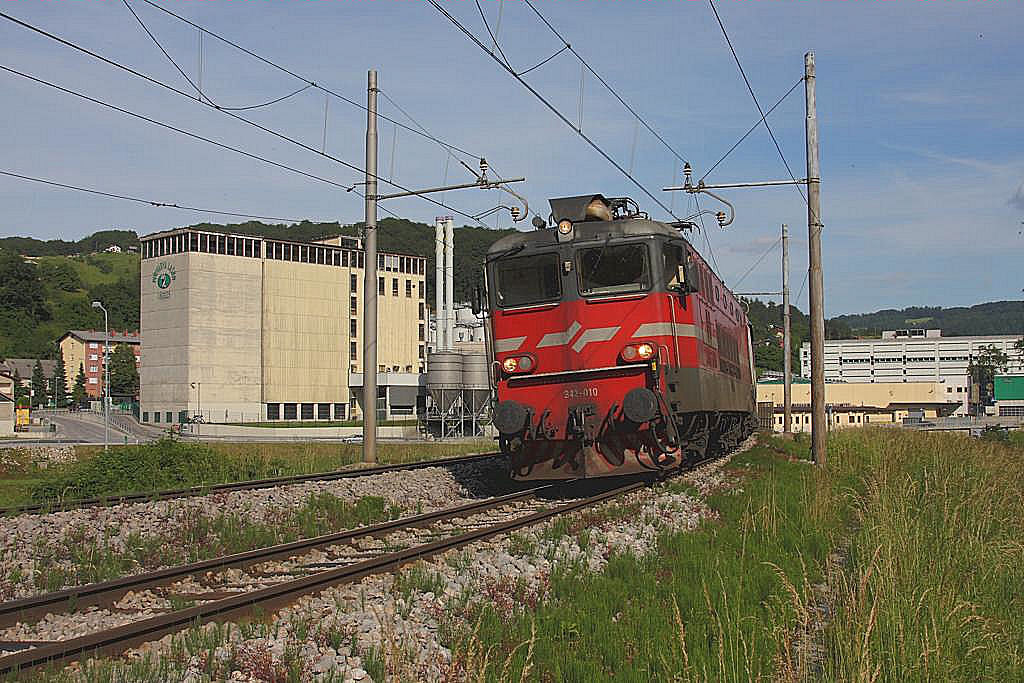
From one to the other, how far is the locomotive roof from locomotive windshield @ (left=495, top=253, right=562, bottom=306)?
26 centimetres

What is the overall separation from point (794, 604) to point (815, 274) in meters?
16.9

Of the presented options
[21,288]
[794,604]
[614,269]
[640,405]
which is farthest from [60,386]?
[794,604]

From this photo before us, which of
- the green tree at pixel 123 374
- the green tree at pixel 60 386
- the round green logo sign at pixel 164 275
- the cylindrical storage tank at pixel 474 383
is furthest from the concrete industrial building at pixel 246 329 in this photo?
the green tree at pixel 60 386

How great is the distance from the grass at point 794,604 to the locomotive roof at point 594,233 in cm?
461

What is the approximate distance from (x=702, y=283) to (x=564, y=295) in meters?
3.20

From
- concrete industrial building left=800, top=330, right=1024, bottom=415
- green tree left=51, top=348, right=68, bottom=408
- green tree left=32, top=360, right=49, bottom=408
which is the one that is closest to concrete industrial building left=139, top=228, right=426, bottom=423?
green tree left=32, top=360, right=49, bottom=408

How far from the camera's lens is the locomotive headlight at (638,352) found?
15.4m

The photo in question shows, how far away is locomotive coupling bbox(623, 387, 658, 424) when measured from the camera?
14945 mm

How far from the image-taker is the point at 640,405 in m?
15.0

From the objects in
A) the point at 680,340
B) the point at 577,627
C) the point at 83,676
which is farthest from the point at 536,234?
the point at 83,676

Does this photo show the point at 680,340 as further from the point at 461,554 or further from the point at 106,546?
the point at 106,546

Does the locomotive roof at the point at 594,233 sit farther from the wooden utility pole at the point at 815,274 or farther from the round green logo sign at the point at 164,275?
the round green logo sign at the point at 164,275

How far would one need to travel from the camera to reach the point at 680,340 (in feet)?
52.5

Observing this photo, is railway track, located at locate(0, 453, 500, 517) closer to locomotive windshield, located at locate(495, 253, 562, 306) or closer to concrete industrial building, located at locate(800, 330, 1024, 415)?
locomotive windshield, located at locate(495, 253, 562, 306)
